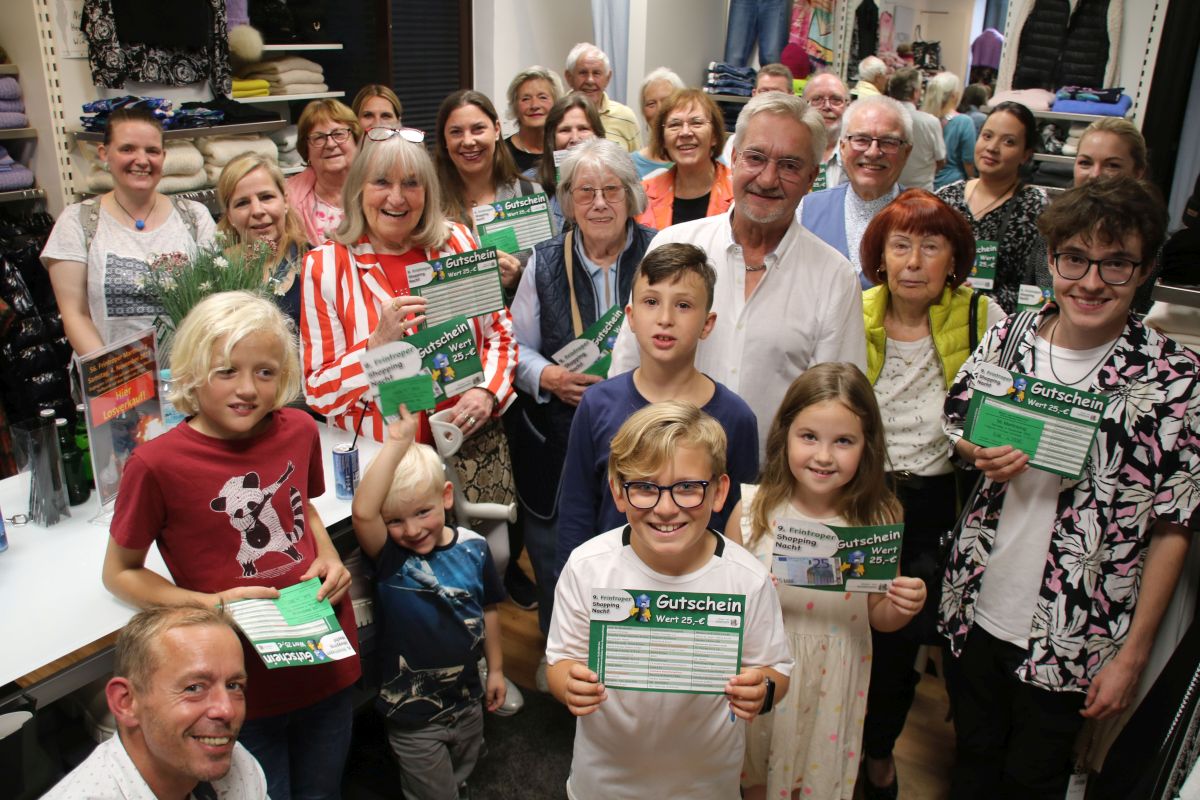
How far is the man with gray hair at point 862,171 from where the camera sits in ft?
10.0

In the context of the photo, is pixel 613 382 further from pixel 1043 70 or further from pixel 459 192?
pixel 1043 70

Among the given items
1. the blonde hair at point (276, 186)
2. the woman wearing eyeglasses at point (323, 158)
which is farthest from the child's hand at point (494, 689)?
the woman wearing eyeglasses at point (323, 158)

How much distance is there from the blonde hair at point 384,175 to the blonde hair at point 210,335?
667mm

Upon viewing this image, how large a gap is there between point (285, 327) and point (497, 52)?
5478 millimetres

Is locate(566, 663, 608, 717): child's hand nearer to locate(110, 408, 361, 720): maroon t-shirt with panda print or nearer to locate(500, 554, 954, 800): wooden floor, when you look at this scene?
locate(110, 408, 361, 720): maroon t-shirt with panda print

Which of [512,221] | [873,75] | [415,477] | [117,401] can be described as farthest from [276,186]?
[873,75]

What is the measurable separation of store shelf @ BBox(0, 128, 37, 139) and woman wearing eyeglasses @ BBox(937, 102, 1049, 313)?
4.00 metres

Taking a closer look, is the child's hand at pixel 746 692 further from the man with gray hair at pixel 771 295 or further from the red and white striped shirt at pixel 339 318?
the red and white striped shirt at pixel 339 318

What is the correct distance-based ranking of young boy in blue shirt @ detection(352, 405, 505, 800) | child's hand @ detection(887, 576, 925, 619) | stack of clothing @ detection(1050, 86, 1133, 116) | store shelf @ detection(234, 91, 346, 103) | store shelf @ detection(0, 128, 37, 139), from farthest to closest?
1. store shelf @ detection(234, 91, 346, 103)
2. stack of clothing @ detection(1050, 86, 1133, 116)
3. store shelf @ detection(0, 128, 37, 139)
4. young boy in blue shirt @ detection(352, 405, 505, 800)
5. child's hand @ detection(887, 576, 925, 619)

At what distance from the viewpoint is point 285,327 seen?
Answer: 5.93 feet

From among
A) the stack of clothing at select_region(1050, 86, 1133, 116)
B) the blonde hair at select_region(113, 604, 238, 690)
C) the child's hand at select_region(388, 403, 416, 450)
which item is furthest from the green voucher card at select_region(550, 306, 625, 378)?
the stack of clothing at select_region(1050, 86, 1133, 116)

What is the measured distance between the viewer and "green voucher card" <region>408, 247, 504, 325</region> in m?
2.30

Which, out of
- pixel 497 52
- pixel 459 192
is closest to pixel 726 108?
pixel 497 52

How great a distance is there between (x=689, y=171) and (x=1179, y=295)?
185 cm
